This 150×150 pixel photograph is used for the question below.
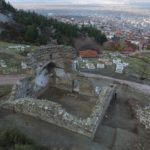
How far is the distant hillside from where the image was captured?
1746 inches

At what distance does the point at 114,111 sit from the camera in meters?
13.7

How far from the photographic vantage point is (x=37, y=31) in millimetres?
46031

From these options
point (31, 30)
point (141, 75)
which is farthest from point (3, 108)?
point (31, 30)

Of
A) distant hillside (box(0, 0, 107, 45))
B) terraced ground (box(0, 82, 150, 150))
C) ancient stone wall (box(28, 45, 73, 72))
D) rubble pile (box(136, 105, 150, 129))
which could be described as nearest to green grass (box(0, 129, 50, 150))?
terraced ground (box(0, 82, 150, 150))

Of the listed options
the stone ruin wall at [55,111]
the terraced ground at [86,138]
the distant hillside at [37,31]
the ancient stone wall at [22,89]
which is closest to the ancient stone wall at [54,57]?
the ancient stone wall at [22,89]

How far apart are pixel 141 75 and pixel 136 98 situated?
933cm

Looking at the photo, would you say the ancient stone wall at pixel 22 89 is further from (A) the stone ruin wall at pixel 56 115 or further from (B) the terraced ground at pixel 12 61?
(B) the terraced ground at pixel 12 61

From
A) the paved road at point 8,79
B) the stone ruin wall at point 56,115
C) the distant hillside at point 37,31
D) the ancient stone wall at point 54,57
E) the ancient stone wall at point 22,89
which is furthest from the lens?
the distant hillside at point 37,31

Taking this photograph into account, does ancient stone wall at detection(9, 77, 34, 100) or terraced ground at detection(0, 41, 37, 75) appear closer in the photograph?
ancient stone wall at detection(9, 77, 34, 100)

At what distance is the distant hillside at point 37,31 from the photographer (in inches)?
1746

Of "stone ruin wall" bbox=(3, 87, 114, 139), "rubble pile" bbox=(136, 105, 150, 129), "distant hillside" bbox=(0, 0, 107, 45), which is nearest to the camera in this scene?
"stone ruin wall" bbox=(3, 87, 114, 139)

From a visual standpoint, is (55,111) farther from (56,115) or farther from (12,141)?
(12,141)

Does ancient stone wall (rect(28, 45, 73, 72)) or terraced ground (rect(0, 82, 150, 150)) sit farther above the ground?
ancient stone wall (rect(28, 45, 73, 72))

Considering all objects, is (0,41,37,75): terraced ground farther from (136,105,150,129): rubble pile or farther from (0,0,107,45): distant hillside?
(0,0,107,45): distant hillside
